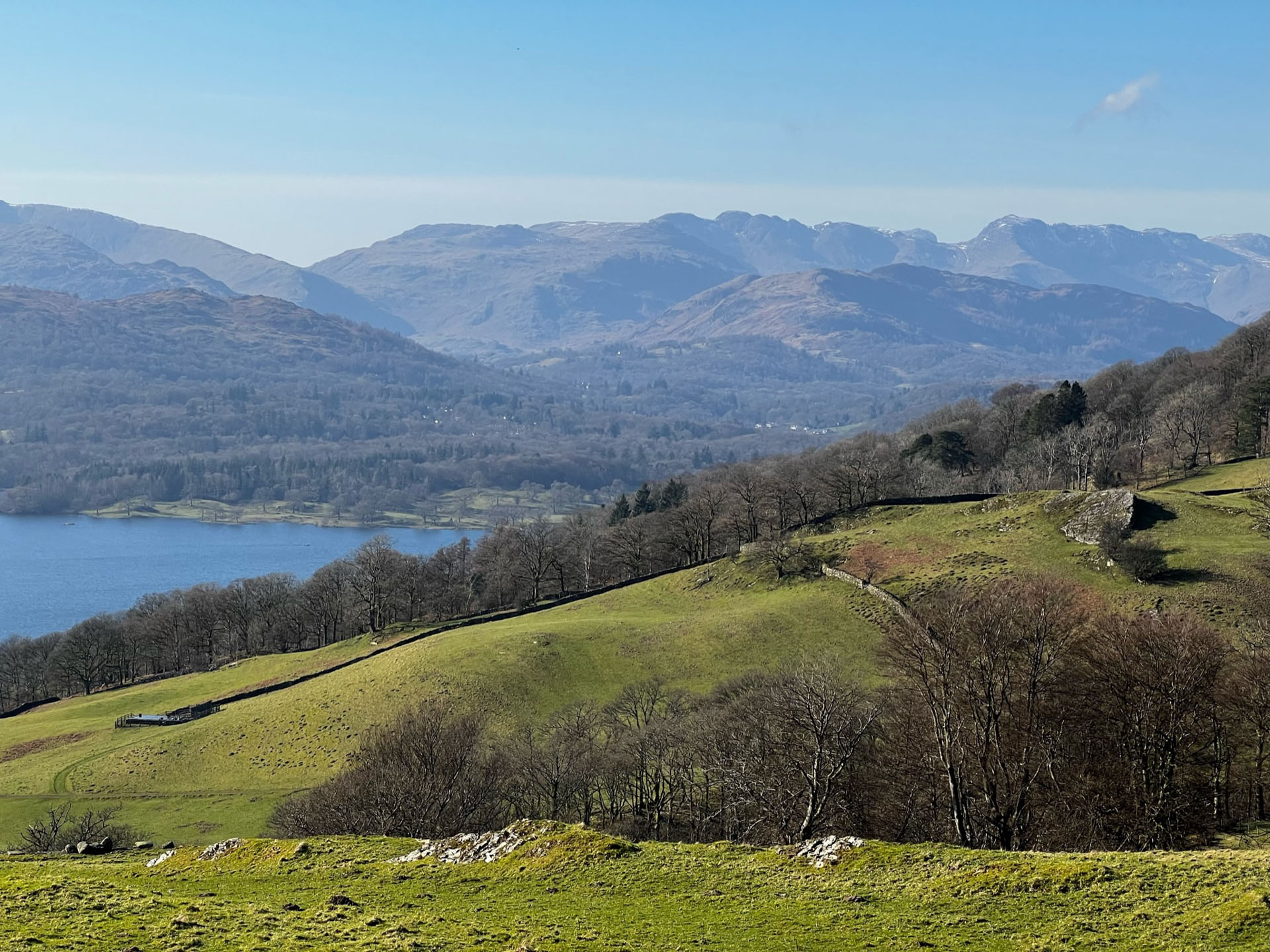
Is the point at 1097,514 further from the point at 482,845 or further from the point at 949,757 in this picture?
the point at 482,845

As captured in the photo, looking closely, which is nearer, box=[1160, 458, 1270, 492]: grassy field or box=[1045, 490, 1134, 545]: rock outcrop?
box=[1045, 490, 1134, 545]: rock outcrop

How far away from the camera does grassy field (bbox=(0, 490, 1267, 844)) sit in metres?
62.4

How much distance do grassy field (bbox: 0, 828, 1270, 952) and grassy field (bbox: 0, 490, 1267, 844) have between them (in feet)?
90.8

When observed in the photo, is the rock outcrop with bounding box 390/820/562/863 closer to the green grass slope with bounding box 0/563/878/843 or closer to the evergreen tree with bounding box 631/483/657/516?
the green grass slope with bounding box 0/563/878/843

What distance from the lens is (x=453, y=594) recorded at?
115 meters

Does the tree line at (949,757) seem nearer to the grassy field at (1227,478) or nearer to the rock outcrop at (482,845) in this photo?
the rock outcrop at (482,845)

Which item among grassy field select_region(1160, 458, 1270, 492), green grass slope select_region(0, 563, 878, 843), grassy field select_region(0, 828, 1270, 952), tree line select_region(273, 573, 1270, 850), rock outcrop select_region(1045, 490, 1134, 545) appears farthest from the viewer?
grassy field select_region(1160, 458, 1270, 492)

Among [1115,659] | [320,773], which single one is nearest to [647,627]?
[320,773]

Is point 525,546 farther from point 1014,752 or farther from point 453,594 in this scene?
point 1014,752

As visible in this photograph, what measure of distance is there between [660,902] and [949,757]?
1277cm

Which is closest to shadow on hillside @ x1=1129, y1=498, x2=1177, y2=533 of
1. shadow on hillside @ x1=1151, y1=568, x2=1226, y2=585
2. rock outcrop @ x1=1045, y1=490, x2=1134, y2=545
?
rock outcrop @ x1=1045, y1=490, x2=1134, y2=545

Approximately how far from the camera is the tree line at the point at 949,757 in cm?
3562

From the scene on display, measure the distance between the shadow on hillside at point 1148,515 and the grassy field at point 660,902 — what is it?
5223 cm

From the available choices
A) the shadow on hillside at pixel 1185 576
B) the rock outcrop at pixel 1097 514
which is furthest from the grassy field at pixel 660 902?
the rock outcrop at pixel 1097 514
